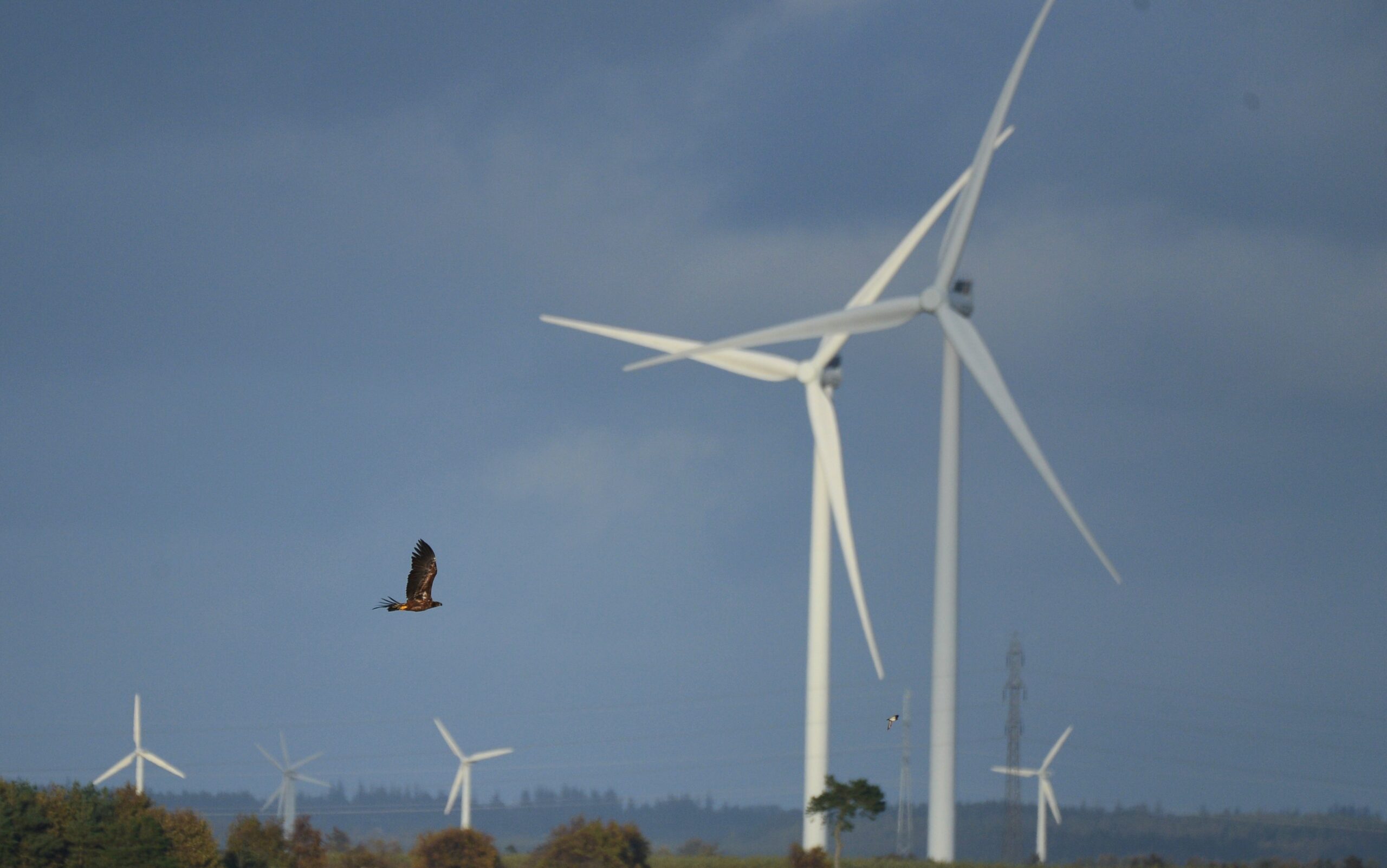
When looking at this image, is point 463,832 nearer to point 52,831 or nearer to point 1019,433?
point 52,831

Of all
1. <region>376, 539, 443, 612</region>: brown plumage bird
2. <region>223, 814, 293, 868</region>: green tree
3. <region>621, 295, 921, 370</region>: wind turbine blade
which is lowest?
<region>223, 814, 293, 868</region>: green tree

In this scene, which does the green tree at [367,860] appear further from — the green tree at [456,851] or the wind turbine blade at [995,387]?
the wind turbine blade at [995,387]

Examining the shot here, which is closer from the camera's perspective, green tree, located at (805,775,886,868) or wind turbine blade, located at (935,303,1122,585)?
wind turbine blade, located at (935,303,1122,585)

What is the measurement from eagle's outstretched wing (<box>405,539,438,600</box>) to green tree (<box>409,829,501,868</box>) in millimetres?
134031

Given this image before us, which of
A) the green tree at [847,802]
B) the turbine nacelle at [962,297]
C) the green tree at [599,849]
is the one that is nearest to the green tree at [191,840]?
the green tree at [599,849]

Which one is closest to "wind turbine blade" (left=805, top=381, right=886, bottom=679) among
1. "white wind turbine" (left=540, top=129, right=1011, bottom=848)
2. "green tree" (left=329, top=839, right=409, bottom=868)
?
"white wind turbine" (left=540, top=129, right=1011, bottom=848)

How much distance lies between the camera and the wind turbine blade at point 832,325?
121062 millimetres

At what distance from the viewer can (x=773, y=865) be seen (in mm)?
171375

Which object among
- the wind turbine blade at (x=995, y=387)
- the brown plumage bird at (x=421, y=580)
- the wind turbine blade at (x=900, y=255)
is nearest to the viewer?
the brown plumage bird at (x=421, y=580)

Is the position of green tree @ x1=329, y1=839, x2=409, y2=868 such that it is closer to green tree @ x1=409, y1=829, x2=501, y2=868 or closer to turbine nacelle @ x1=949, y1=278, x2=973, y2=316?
green tree @ x1=409, y1=829, x2=501, y2=868

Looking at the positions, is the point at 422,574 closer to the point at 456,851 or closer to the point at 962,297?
the point at 962,297

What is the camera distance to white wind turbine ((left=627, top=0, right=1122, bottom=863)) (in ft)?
365

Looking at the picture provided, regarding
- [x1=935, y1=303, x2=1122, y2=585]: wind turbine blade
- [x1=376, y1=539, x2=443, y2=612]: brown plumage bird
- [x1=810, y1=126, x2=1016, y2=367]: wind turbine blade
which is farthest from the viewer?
[x1=810, y1=126, x2=1016, y2=367]: wind turbine blade

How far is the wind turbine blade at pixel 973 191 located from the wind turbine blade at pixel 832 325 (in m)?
3.09
